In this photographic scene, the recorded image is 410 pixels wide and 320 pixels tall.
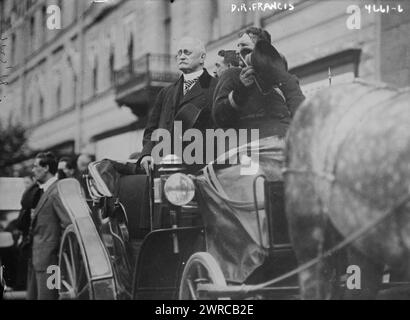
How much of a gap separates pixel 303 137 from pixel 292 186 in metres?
0.23

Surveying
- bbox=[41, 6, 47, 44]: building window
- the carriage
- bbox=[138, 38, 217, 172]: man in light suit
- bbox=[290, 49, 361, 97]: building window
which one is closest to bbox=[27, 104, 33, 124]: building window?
bbox=[41, 6, 47, 44]: building window

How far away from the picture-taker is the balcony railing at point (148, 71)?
12.1 ft

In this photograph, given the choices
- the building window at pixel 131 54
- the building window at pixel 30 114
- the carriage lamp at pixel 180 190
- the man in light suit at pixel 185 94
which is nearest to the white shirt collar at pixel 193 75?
the man in light suit at pixel 185 94

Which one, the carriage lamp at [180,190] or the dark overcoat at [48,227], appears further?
the dark overcoat at [48,227]

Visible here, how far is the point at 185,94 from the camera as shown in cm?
364

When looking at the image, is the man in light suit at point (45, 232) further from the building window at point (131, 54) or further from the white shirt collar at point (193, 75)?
the white shirt collar at point (193, 75)

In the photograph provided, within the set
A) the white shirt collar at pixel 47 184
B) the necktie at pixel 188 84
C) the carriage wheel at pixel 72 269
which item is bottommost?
the carriage wheel at pixel 72 269

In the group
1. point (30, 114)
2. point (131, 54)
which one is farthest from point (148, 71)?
point (30, 114)

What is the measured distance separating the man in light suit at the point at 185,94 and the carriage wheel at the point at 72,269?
0.61 m

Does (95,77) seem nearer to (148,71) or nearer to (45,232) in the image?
(148,71)

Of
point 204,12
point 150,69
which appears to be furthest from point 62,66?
point 204,12

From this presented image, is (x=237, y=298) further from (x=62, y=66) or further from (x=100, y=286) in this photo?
(x=62, y=66)

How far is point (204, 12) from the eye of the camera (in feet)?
12.2

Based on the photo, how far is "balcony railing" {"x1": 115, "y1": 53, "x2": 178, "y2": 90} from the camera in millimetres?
3703
